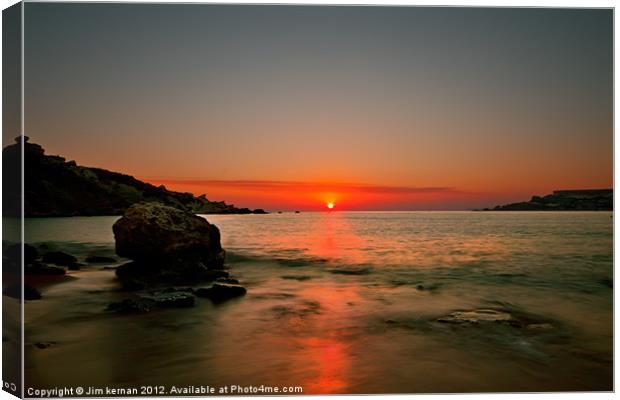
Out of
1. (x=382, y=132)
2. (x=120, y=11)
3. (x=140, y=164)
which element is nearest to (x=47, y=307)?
(x=140, y=164)

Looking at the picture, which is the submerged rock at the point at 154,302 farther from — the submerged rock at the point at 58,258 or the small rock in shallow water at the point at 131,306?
the submerged rock at the point at 58,258

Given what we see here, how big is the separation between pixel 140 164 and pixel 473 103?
13.2 feet

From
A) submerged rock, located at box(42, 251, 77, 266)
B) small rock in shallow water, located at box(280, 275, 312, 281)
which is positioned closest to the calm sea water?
small rock in shallow water, located at box(280, 275, 312, 281)

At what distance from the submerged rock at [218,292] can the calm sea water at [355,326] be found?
0.48 ft

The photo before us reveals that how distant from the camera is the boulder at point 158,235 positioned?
665 cm

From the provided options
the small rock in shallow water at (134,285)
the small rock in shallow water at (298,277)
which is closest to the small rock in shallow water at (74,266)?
the small rock in shallow water at (134,285)

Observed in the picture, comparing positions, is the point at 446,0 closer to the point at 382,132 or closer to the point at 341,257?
the point at 382,132

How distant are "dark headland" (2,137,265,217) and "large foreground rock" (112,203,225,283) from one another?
150 mm

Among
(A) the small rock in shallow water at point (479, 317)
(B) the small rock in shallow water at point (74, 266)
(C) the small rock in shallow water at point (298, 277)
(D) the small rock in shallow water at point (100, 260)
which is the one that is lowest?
(A) the small rock in shallow water at point (479, 317)

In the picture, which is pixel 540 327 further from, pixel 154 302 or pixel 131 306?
pixel 131 306

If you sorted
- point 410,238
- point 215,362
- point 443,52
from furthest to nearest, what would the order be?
point 410,238 < point 443,52 < point 215,362

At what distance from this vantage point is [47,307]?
5.36 metres

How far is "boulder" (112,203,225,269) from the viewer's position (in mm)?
6652

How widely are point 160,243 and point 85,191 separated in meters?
1.33
